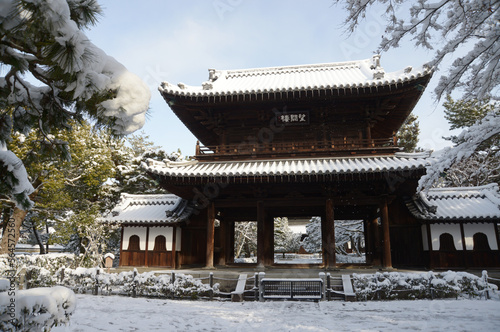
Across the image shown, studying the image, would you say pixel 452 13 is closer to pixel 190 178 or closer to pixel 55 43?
pixel 55 43

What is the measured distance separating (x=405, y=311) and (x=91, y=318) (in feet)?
23.4

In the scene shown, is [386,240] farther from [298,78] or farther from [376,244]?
[298,78]

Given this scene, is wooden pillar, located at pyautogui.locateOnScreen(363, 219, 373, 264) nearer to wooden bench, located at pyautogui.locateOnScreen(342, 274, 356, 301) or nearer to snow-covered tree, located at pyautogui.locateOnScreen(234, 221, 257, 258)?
wooden bench, located at pyautogui.locateOnScreen(342, 274, 356, 301)

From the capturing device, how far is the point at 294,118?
13055 millimetres

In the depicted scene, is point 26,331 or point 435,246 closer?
point 26,331

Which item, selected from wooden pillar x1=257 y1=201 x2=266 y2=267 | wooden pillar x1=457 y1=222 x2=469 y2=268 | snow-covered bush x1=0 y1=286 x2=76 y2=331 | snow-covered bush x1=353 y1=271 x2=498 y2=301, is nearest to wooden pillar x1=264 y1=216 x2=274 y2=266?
wooden pillar x1=257 y1=201 x2=266 y2=267

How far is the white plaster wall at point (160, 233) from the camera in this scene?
46.4 ft

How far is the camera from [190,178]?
1178cm

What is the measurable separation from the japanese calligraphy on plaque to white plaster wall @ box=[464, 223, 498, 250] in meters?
7.43

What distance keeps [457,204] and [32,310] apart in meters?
14.7

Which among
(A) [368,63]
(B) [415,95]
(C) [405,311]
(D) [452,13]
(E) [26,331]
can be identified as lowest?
(C) [405,311]

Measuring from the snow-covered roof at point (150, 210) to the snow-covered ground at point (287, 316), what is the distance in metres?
4.79

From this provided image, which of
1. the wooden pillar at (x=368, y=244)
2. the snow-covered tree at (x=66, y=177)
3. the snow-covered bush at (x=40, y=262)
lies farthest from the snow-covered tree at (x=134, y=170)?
the wooden pillar at (x=368, y=244)

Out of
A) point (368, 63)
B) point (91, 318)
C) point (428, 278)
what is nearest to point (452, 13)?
point (428, 278)
